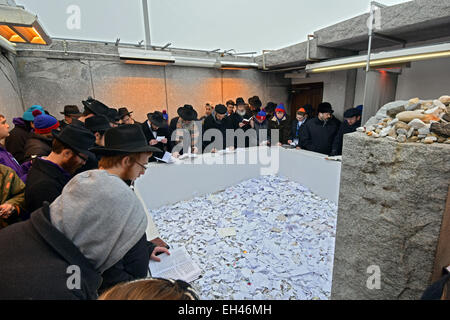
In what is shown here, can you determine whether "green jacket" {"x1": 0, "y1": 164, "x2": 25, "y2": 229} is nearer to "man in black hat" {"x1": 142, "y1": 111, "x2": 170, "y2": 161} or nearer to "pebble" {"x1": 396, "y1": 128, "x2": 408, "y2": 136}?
"man in black hat" {"x1": 142, "y1": 111, "x2": 170, "y2": 161}

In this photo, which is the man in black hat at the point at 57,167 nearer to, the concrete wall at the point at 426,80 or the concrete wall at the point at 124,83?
the concrete wall at the point at 124,83

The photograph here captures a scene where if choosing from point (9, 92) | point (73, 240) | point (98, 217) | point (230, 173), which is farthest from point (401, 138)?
point (9, 92)

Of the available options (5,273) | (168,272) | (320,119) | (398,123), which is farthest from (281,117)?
(5,273)

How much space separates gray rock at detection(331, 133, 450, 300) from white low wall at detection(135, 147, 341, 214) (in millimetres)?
2287

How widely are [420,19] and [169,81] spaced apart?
5670 millimetres

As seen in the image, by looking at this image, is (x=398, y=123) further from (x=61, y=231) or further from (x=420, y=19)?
(x=420, y=19)

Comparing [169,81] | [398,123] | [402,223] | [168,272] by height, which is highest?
[169,81]

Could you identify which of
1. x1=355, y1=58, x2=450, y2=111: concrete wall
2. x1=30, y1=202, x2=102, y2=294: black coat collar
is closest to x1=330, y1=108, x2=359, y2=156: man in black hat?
x1=355, y1=58, x2=450, y2=111: concrete wall

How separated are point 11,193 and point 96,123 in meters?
1.03

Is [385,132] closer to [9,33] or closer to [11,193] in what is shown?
[11,193]

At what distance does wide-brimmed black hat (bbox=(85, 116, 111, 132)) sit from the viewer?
2.39m

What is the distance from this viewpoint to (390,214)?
1246mm

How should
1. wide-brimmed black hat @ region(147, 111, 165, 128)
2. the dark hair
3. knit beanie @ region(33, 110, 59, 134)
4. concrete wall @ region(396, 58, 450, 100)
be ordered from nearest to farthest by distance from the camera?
the dark hair
knit beanie @ region(33, 110, 59, 134)
wide-brimmed black hat @ region(147, 111, 165, 128)
concrete wall @ region(396, 58, 450, 100)

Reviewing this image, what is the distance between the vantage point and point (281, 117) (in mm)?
5301
